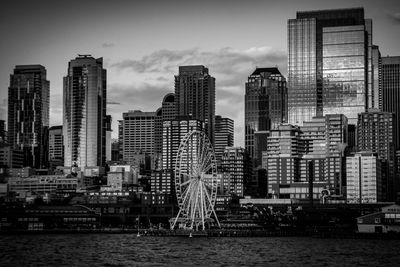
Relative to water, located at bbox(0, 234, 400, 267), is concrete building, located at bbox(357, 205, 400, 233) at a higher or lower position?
higher

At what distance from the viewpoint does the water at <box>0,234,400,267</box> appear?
382ft

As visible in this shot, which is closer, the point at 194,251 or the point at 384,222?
the point at 194,251

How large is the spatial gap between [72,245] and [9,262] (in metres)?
30.9

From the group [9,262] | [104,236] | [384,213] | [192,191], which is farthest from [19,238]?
[384,213]

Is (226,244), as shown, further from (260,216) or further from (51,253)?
(260,216)

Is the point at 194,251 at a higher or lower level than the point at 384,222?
lower

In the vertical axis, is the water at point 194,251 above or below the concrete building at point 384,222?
below

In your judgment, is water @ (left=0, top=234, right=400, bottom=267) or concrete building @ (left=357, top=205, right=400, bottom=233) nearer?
water @ (left=0, top=234, right=400, bottom=267)

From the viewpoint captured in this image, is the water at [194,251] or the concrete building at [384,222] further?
the concrete building at [384,222]

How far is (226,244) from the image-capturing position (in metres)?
147

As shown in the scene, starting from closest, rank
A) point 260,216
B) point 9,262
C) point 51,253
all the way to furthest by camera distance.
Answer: point 9,262
point 51,253
point 260,216

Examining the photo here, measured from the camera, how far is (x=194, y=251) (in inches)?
5231

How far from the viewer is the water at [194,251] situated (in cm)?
11650

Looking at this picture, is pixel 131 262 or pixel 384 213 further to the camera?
pixel 384 213
